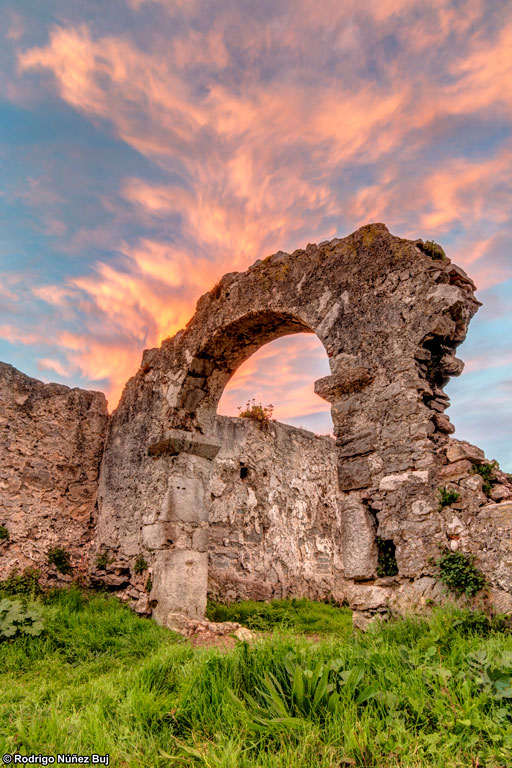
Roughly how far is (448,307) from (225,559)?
5.42 meters

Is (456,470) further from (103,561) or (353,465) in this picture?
(103,561)

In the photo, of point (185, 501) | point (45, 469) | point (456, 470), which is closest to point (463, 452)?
point (456, 470)

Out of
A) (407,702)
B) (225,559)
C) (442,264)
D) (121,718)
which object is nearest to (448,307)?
(442,264)

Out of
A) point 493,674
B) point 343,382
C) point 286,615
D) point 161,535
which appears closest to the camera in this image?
point 493,674

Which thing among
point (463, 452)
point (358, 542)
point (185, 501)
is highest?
point (185, 501)

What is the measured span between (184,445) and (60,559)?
2367mm

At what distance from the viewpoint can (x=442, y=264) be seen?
414cm

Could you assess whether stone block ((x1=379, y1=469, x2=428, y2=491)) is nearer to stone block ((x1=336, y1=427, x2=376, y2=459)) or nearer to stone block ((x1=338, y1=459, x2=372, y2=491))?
stone block ((x1=338, y1=459, x2=372, y2=491))

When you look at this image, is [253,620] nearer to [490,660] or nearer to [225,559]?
[225,559]

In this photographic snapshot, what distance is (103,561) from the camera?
21.6 feet

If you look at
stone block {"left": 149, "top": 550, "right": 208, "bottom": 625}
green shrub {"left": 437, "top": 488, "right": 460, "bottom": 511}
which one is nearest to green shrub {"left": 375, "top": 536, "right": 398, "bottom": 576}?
green shrub {"left": 437, "top": 488, "right": 460, "bottom": 511}

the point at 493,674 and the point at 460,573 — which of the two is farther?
the point at 460,573

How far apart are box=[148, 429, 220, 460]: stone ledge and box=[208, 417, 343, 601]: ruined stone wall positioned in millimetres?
1636

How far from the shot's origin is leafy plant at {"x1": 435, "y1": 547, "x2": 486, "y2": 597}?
3125 mm
